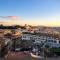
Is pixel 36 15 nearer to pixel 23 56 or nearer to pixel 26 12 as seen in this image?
pixel 26 12

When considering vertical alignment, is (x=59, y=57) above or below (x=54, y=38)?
below

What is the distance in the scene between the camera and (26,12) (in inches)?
63.9

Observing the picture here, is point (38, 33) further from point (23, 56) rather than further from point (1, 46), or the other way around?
point (1, 46)

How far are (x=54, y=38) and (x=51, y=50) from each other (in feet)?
0.60

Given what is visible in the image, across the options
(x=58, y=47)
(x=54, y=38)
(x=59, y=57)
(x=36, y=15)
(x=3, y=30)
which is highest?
(x=36, y=15)

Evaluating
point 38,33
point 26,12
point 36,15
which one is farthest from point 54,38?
point 26,12

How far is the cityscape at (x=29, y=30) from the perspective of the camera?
1555 millimetres

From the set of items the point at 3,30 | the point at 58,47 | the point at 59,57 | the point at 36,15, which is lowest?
the point at 59,57

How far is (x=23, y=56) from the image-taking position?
156 cm

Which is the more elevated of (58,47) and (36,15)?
(36,15)

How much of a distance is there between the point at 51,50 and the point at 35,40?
27 centimetres

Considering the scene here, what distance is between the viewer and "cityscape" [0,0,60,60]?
1555 mm

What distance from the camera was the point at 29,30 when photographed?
1669mm

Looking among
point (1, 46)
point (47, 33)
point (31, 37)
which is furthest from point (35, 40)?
point (1, 46)
